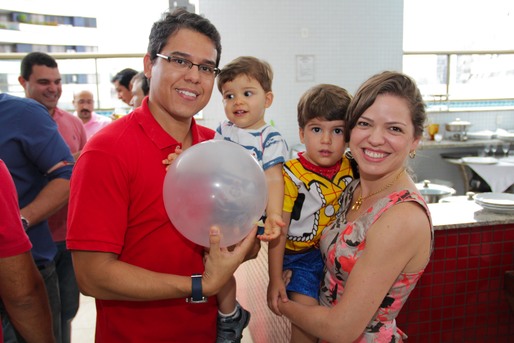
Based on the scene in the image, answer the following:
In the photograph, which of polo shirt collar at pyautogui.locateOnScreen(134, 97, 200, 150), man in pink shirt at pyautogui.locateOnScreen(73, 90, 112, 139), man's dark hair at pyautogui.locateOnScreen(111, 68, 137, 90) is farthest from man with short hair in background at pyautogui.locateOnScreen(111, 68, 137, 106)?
polo shirt collar at pyautogui.locateOnScreen(134, 97, 200, 150)

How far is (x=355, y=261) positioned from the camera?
4.09 ft

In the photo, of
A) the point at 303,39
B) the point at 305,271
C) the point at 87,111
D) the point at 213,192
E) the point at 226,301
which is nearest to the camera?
the point at 213,192

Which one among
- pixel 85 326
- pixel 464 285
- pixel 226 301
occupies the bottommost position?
pixel 85 326

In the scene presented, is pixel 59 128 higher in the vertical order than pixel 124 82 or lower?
lower

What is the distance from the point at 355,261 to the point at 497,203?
3.94ft

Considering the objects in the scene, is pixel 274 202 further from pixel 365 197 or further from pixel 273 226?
pixel 365 197

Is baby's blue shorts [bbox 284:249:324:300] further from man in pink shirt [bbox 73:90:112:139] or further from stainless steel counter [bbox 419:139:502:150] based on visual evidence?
stainless steel counter [bbox 419:139:502:150]

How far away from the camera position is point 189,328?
1.32m

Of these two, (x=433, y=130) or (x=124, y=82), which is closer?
(x=124, y=82)

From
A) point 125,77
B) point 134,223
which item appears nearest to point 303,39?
point 125,77

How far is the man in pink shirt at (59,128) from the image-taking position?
2.40 m

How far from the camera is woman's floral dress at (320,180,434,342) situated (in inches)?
48.7

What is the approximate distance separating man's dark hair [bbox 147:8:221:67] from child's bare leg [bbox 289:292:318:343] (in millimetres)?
913

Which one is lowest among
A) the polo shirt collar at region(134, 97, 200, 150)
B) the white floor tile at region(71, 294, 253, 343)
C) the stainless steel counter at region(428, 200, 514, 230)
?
Result: the white floor tile at region(71, 294, 253, 343)
